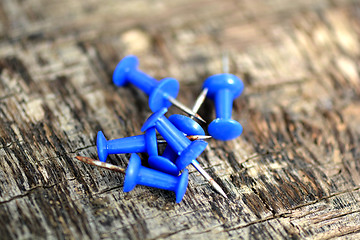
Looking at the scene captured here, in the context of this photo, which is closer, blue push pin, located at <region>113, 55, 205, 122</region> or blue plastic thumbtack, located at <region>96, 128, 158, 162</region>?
blue plastic thumbtack, located at <region>96, 128, 158, 162</region>

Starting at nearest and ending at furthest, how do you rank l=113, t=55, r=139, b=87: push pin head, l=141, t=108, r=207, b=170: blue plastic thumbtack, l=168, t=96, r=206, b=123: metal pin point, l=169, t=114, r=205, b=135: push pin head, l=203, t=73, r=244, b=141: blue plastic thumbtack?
l=141, t=108, r=207, b=170: blue plastic thumbtack, l=169, t=114, r=205, b=135: push pin head, l=203, t=73, r=244, b=141: blue plastic thumbtack, l=168, t=96, r=206, b=123: metal pin point, l=113, t=55, r=139, b=87: push pin head

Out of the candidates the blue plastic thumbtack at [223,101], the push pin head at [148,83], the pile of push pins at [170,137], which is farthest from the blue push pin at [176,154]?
the push pin head at [148,83]

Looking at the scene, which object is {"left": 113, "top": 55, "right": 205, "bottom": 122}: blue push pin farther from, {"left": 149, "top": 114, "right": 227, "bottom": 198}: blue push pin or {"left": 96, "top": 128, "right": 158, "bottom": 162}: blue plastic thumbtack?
{"left": 96, "top": 128, "right": 158, "bottom": 162}: blue plastic thumbtack

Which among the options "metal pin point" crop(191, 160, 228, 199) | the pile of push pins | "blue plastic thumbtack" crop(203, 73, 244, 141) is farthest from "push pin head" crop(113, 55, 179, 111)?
"metal pin point" crop(191, 160, 228, 199)

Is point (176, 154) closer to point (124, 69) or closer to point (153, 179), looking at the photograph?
point (153, 179)

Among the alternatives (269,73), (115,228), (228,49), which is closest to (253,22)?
(228,49)

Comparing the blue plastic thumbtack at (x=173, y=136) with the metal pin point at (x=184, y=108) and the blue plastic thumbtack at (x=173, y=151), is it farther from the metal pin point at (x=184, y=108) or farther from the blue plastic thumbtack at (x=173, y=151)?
the metal pin point at (x=184, y=108)

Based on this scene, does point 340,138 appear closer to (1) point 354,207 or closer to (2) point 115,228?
(1) point 354,207
